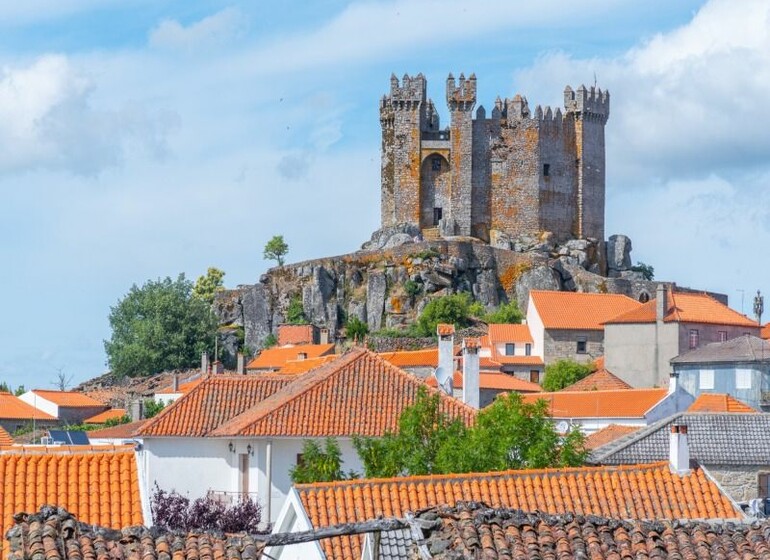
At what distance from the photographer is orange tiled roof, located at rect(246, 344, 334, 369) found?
3962 inches

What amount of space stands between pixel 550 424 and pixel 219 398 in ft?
42.1

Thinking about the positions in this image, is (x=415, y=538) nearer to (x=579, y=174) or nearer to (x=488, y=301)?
(x=488, y=301)

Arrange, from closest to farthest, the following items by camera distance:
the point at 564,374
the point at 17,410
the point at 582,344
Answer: the point at 564,374, the point at 17,410, the point at 582,344

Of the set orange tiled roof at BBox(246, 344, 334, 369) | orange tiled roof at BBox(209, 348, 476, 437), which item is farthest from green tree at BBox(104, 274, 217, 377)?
orange tiled roof at BBox(209, 348, 476, 437)

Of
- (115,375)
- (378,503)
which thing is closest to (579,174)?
(115,375)

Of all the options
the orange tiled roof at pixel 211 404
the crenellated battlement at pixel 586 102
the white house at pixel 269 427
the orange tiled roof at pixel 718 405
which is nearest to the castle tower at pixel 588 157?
the crenellated battlement at pixel 586 102

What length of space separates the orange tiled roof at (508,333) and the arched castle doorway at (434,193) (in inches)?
849

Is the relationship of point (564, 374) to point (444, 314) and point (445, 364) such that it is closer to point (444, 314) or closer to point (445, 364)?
point (444, 314)

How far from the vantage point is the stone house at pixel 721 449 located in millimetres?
36375

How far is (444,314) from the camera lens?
4131 inches

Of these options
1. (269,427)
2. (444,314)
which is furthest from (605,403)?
(444,314)

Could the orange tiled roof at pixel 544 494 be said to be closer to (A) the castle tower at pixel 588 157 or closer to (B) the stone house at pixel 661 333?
(B) the stone house at pixel 661 333

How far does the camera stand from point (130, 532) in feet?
54.6

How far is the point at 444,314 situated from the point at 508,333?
7.79 meters
